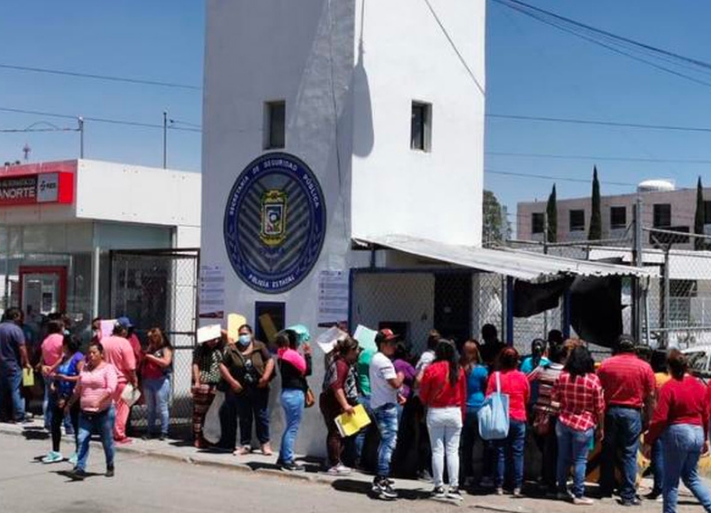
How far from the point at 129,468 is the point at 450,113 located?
6.53 metres

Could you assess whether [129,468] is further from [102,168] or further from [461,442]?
[102,168]

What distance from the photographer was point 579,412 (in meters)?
10.3

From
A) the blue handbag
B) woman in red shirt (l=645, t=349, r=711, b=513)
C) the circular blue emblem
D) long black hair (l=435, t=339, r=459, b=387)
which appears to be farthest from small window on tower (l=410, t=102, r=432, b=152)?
woman in red shirt (l=645, t=349, r=711, b=513)

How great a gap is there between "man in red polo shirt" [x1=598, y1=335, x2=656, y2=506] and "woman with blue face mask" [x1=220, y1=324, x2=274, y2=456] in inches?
175

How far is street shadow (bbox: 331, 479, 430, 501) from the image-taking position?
10.7 metres

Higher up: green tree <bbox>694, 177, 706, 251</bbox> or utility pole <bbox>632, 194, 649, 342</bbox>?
green tree <bbox>694, 177, 706, 251</bbox>

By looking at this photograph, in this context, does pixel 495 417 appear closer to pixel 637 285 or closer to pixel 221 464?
pixel 637 285

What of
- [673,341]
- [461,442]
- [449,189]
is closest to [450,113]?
[449,189]

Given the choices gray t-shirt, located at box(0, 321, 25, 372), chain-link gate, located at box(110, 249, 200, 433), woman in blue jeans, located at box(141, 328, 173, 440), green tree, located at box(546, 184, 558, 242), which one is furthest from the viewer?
green tree, located at box(546, 184, 558, 242)

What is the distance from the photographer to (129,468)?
1230 cm

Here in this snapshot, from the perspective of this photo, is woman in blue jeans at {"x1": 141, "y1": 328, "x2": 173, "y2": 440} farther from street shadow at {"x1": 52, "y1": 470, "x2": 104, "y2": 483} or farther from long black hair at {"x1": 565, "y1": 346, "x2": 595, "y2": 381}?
long black hair at {"x1": 565, "y1": 346, "x2": 595, "y2": 381}

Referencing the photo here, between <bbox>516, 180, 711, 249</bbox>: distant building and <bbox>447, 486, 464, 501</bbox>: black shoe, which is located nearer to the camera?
<bbox>447, 486, 464, 501</bbox>: black shoe

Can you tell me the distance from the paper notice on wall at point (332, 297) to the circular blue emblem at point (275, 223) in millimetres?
352

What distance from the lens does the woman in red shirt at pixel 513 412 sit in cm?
1077
